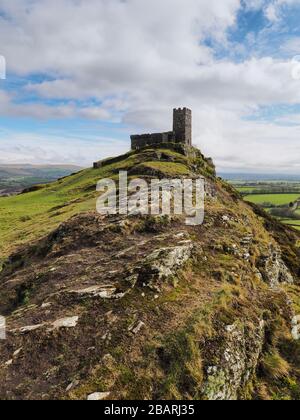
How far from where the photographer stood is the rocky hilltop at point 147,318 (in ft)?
36.8

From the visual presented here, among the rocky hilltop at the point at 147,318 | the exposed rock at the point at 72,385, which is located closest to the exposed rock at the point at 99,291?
the rocky hilltop at the point at 147,318

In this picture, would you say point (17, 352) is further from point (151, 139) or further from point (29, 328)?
point (151, 139)

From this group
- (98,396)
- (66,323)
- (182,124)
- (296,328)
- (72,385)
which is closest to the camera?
(98,396)

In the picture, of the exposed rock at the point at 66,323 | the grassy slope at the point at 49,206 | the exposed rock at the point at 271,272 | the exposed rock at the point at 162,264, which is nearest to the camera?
the exposed rock at the point at 66,323

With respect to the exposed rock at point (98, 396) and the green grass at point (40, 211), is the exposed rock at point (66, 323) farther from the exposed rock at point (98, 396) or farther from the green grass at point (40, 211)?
the green grass at point (40, 211)

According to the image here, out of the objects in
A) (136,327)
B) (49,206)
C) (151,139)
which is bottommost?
(136,327)

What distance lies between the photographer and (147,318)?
1339 centimetres

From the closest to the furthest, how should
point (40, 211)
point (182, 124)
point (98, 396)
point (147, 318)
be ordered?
point (98, 396) < point (147, 318) < point (40, 211) < point (182, 124)

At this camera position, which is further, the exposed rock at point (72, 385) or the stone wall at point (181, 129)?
the stone wall at point (181, 129)

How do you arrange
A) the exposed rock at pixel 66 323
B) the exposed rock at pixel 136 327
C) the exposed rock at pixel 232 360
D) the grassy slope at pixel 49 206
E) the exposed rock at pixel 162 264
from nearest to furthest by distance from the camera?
1. the exposed rock at pixel 232 360
2. the exposed rock at pixel 136 327
3. the exposed rock at pixel 66 323
4. the exposed rock at pixel 162 264
5. the grassy slope at pixel 49 206

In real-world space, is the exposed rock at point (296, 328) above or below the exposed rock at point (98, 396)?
below

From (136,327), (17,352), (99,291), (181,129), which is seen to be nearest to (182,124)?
(181,129)
